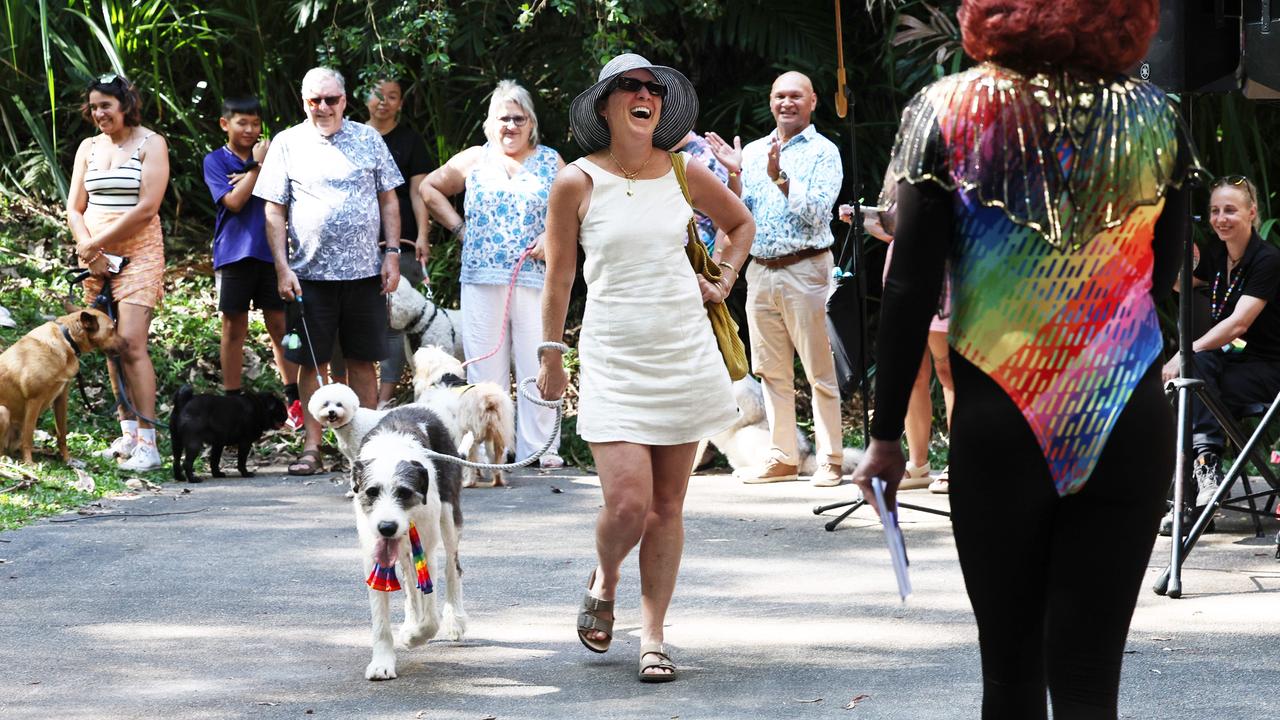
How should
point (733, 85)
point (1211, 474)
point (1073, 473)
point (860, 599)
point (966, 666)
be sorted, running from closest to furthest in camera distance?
point (1073, 473)
point (966, 666)
point (860, 599)
point (1211, 474)
point (733, 85)

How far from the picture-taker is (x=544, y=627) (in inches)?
210

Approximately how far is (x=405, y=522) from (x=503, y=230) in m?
4.40

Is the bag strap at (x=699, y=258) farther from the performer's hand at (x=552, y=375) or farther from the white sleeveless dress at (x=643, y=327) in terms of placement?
the performer's hand at (x=552, y=375)

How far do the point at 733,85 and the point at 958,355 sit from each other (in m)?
10.2

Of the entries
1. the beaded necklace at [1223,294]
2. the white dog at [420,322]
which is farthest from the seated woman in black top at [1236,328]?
the white dog at [420,322]

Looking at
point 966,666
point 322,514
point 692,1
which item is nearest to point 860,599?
point 966,666

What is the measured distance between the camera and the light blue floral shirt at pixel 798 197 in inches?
322

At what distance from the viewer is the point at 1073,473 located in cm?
243

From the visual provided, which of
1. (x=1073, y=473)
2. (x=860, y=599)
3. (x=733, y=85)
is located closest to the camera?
(x=1073, y=473)

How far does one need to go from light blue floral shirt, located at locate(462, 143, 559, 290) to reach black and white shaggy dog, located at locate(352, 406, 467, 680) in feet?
11.5

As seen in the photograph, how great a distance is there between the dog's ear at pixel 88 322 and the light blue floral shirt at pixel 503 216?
7.38 feet

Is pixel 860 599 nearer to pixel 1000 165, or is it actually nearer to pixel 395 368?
pixel 1000 165

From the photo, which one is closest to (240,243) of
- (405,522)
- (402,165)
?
(402,165)

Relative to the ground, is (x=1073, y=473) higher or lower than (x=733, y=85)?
lower
